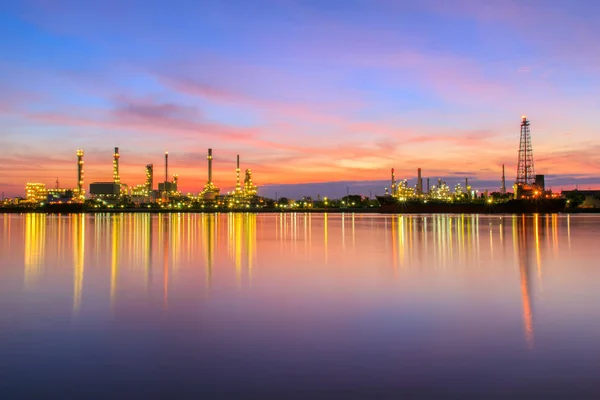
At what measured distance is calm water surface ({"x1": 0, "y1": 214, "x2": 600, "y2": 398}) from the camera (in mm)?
7152

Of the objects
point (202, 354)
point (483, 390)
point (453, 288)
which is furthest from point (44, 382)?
point (453, 288)

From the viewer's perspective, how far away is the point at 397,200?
604ft

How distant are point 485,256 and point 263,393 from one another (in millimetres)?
20937

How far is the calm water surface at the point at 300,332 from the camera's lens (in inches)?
282

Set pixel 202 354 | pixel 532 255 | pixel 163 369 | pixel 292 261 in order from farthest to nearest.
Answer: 1. pixel 532 255
2. pixel 292 261
3. pixel 202 354
4. pixel 163 369

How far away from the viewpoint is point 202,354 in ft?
28.0

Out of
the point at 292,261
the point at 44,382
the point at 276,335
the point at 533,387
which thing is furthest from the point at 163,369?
the point at 292,261

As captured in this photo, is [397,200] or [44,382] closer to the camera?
[44,382]

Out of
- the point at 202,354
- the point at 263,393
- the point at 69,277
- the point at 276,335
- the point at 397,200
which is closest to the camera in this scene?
the point at 263,393

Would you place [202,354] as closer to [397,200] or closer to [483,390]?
[483,390]

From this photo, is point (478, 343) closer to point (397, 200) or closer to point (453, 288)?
point (453, 288)

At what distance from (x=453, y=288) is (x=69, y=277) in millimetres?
12703

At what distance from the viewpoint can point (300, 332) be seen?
1022 centimetres

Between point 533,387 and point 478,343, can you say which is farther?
point 478,343
